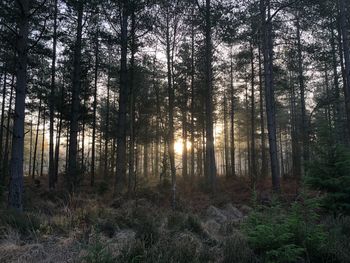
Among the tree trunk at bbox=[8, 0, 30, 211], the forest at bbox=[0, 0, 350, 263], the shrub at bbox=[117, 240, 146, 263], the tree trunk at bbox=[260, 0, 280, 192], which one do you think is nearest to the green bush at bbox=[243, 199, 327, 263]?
the forest at bbox=[0, 0, 350, 263]

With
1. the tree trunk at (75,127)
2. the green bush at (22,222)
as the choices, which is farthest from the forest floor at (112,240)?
the tree trunk at (75,127)

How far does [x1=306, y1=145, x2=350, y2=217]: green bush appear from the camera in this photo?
833 centimetres

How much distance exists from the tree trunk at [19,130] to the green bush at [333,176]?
801 centimetres

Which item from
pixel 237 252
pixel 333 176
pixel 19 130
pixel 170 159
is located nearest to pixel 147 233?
pixel 237 252

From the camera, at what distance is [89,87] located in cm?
2302

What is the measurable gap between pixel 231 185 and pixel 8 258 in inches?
680

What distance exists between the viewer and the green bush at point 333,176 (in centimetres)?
833

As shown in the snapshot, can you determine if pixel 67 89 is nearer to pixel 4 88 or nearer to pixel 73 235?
pixel 4 88

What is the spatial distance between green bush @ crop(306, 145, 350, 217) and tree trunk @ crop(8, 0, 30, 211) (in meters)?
8.01

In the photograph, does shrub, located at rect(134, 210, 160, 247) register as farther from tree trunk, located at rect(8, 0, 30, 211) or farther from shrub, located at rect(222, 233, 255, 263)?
tree trunk, located at rect(8, 0, 30, 211)

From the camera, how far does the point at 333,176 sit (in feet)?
28.9

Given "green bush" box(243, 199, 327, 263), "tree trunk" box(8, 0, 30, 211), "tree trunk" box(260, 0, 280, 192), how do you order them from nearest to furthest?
"green bush" box(243, 199, 327, 263) → "tree trunk" box(8, 0, 30, 211) → "tree trunk" box(260, 0, 280, 192)

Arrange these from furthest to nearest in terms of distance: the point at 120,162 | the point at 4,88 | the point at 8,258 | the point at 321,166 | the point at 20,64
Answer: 1. the point at 4,88
2. the point at 120,162
3. the point at 321,166
4. the point at 20,64
5. the point at 8,258

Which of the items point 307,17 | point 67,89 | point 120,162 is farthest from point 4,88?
point 307,17
